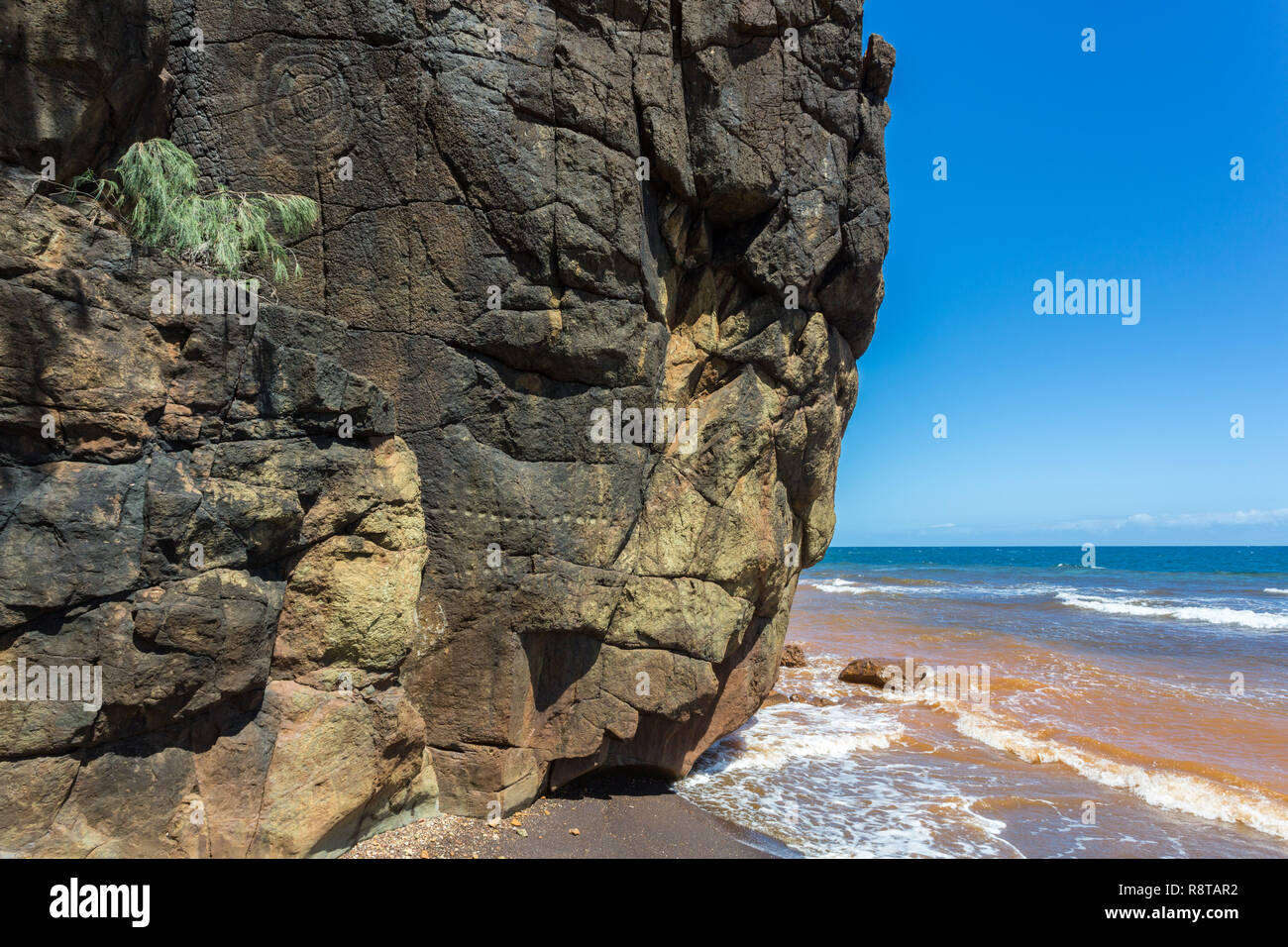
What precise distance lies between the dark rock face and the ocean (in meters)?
Answer: 1.68

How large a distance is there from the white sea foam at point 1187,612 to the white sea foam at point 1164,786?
20.0m

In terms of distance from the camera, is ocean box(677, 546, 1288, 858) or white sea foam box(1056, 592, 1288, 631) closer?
ocean box(677, 546, 1288, 858)

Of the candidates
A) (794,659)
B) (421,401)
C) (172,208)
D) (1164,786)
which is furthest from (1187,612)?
(172,208)

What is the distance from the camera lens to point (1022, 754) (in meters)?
10.5

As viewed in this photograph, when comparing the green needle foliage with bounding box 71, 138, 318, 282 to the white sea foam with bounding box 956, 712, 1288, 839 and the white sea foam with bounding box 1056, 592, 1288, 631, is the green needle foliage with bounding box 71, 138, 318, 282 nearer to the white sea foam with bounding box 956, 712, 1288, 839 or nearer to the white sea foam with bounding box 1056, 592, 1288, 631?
the white sea foam with bounding box 956, 712, 1288, 839

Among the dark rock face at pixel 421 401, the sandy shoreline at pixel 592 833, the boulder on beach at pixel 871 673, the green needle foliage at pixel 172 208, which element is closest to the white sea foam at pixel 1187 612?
the boulder on beach at pixel 871 673

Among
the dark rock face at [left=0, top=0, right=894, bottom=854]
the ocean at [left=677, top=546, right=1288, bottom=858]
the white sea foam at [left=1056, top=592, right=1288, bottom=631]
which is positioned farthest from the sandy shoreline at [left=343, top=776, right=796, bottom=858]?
the white sea foam at [left=1056, top=592, right=1288, bottom=631]

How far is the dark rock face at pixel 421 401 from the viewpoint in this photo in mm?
4527

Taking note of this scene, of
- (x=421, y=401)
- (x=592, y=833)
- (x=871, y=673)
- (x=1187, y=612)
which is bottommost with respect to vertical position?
(x=1187, y=612)

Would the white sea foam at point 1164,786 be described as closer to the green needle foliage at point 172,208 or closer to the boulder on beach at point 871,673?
the boulder on beach at point 871,673

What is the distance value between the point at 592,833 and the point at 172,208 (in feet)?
21.9

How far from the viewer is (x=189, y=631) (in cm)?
483

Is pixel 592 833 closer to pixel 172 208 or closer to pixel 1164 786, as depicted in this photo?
pixel 172 208

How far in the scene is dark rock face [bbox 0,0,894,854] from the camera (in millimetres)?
4527
